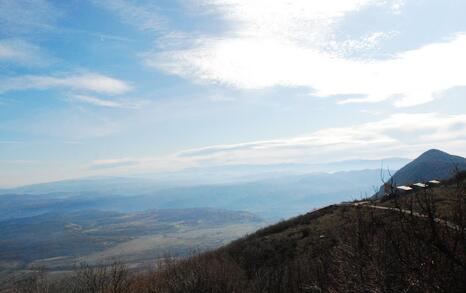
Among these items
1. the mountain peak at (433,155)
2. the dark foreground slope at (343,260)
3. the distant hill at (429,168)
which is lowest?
the dark foreground slope at (343,260)

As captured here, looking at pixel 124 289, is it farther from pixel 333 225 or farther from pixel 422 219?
pixel 333 225

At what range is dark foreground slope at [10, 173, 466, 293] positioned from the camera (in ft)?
Result: 28.7

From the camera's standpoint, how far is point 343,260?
14.4m

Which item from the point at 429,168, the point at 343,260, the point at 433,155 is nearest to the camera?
the point at 343,260

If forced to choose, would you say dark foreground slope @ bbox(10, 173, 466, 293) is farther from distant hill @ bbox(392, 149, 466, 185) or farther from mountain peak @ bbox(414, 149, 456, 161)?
mountain peak @ bbox(414, 149, 456, 161)

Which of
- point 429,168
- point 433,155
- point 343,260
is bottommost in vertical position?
point 343,260

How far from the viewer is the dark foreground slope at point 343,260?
8758mm

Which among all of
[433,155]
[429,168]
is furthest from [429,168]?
[433,155]

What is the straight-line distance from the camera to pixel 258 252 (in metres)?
34.3

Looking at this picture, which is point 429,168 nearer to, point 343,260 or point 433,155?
point 433,155

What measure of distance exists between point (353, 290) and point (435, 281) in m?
3.69

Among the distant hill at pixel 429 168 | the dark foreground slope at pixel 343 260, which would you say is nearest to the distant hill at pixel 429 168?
the distant hill at pixel 429 168

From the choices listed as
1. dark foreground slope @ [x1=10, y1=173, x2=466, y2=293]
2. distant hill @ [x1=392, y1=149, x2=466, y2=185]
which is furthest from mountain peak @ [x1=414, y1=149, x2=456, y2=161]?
dark foreground slope @ [x1=10, y1=173, x2=466, y2=293]

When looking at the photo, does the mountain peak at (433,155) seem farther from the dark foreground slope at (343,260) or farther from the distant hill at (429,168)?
the dark foreground slope at (343,260)
